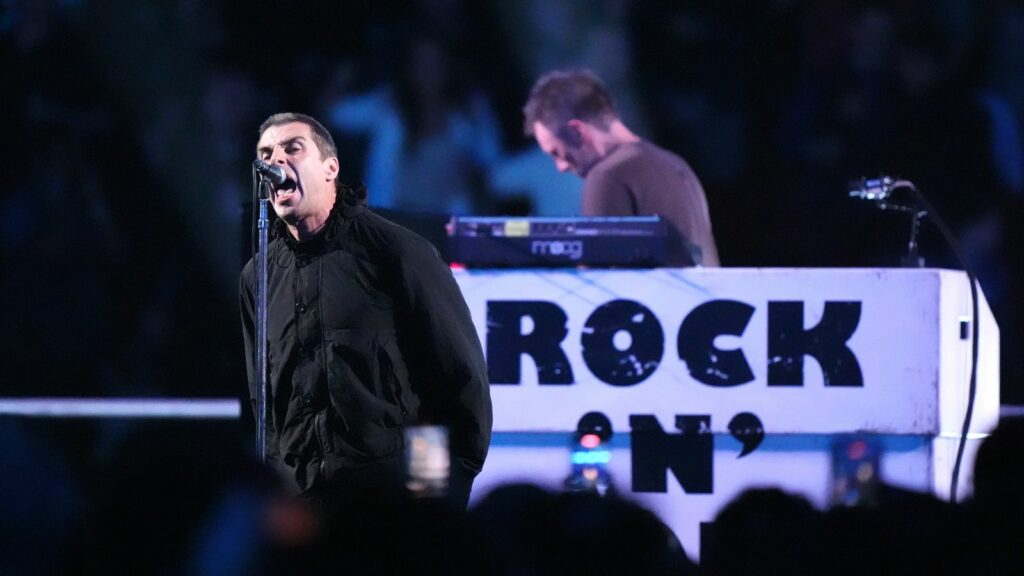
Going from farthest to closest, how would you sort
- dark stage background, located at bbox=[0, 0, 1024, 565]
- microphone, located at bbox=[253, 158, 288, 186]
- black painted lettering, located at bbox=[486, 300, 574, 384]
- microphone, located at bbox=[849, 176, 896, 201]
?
1. dark stage background, located at bbox=[0, 0, 1024, 565]
2. microphone, located at bbox=[849, 176, 896, 201]
3. black painted lettering, located at bbox=[486, 300, 574, 384]
4. microphone, located at bbox=[253, 158, 288, 186]

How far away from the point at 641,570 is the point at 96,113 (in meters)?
7.06

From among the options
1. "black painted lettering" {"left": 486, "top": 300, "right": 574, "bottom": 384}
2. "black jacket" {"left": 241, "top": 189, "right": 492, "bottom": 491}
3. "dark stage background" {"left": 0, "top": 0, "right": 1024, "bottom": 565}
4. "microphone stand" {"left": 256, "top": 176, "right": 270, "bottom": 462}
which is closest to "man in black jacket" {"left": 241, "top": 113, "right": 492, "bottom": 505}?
"black jacket" {"left": 241, "top": 189, "right": 492, "bottom": 491}

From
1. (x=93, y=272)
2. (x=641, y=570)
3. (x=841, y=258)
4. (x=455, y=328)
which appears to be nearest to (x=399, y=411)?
(x=455, y=328)

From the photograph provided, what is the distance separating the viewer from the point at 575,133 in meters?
6.39

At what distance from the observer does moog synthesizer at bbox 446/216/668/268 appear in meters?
5.05

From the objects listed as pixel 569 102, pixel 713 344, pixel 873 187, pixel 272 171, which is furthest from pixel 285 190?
pixel 569 102

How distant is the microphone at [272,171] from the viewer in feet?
13.1

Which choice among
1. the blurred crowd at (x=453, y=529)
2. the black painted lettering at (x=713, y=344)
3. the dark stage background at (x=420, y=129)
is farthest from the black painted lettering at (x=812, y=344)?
the blurred crowd at (x=453, y=529)

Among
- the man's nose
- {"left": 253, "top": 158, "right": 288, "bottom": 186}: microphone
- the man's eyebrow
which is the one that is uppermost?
the man's eyebrow

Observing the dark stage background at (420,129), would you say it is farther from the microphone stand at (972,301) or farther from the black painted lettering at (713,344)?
the black painted lettering at (713,344)

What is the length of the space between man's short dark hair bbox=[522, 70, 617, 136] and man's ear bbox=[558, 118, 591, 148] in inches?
0.7

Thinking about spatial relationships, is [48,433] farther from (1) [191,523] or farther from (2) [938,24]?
(1) [191,523]

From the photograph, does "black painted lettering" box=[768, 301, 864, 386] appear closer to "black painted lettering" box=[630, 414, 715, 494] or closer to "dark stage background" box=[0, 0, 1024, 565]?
"black painted lettering" box=[630, 414, 715, 494]

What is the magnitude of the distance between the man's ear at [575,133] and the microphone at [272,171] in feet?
8.05
